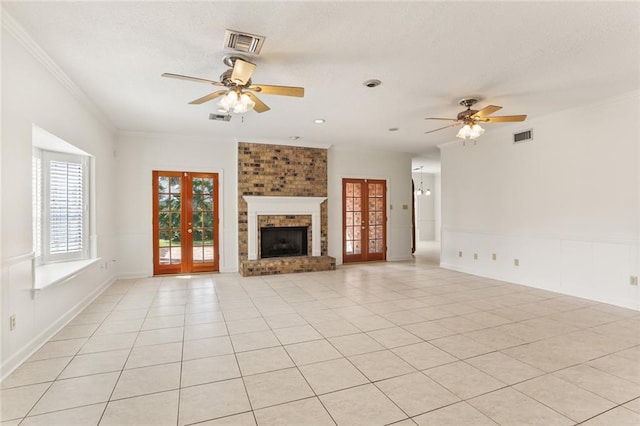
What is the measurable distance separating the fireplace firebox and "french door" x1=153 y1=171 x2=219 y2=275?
3.22 feet

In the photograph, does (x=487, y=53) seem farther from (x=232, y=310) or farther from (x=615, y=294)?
(x=232, y=310)

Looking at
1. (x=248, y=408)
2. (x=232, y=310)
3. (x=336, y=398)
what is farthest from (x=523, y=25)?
(x=232, y=310)

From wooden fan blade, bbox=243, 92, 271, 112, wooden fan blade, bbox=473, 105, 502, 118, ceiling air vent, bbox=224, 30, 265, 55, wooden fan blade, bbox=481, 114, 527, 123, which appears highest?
ceiling air vent, bbox=224, 30, 265, 55

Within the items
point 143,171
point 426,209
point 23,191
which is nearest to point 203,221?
point 143,171

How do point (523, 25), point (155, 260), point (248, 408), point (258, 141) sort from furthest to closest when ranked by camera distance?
point (258, 141), point (155, 260), point (523, 25), point (248, 408)

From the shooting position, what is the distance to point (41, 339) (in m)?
3.03

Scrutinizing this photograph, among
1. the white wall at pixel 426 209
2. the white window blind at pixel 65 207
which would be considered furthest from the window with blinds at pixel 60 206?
the white wall at pixel 426 209

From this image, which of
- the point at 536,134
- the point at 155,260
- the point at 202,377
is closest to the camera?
the point at 202,377

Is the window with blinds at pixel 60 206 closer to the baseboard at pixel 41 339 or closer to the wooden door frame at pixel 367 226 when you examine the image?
the baseboard at pixel 41 339

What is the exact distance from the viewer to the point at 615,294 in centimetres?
429

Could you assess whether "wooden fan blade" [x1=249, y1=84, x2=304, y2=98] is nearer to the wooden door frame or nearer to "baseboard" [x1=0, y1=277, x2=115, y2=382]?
"baseboard" [x1=0, y1=277, x2=115, y2=382]

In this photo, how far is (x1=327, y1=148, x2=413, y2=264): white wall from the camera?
7.55 m

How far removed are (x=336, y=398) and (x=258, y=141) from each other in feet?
17.9

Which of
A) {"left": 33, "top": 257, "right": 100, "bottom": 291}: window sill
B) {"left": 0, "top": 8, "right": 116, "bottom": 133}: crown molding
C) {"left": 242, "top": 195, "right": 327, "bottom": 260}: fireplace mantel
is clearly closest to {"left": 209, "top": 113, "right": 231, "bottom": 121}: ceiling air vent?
{"left": 0, "top": 8, "right": 116, "bottom": 133}: crown molding
